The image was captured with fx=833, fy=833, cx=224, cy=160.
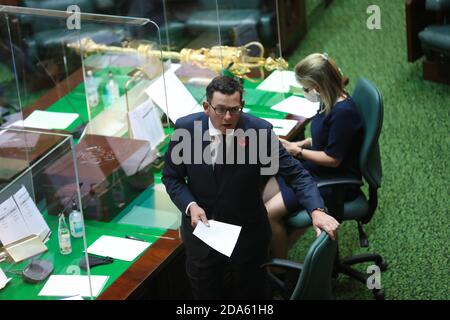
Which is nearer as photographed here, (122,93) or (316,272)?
(316,272)

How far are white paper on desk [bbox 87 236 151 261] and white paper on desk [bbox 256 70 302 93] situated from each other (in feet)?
4.94

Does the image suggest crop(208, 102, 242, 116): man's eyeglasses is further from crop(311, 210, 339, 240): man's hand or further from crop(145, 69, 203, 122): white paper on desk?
crop(145, 69, 203, 122): white paper on desk

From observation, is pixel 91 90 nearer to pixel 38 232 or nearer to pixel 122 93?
pixel 122 93

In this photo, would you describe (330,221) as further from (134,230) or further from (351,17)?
(351,17)

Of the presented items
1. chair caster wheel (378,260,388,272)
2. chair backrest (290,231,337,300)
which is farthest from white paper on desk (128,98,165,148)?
chair backrest (290,231,337,300)

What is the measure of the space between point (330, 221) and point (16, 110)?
7.58ft

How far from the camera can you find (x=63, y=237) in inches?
118

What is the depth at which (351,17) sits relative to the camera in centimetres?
Answer: 675

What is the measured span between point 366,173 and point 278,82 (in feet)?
3.84

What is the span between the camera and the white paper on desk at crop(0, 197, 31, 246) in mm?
2924

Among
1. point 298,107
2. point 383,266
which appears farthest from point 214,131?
point 298,107

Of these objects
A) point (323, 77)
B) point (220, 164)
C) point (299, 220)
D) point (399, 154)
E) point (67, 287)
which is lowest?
point (399, 154)

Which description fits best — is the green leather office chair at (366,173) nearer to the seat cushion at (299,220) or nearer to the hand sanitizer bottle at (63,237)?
the seat cushion at (299,220)

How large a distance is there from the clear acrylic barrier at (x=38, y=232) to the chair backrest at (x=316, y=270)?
2.57 ft
